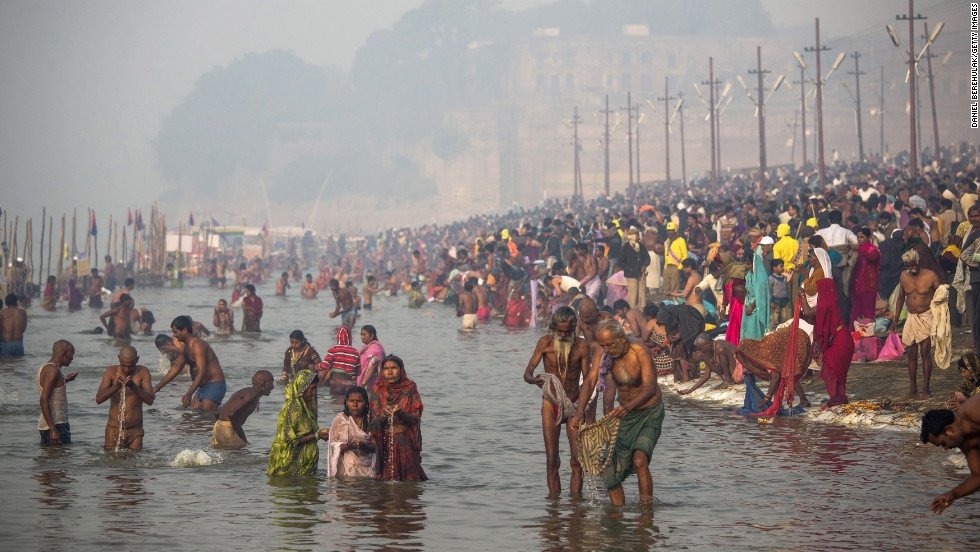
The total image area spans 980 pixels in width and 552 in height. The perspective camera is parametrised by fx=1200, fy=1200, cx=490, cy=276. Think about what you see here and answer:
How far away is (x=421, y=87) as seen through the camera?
13912cm

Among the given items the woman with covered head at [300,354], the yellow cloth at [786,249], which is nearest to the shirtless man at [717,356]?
the yellow cloth at [786,249]

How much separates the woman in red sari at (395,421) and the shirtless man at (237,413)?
87.7 inches

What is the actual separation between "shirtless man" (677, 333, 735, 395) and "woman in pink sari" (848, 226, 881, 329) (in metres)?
1.87

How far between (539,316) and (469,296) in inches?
63.8

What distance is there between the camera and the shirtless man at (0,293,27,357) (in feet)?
66.2

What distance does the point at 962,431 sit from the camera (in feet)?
22.7

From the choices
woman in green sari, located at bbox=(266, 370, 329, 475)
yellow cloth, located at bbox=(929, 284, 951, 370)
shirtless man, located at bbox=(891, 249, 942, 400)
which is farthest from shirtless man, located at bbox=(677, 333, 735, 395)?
woman in green sari, located at bbox=(266, 370, 329, 475)

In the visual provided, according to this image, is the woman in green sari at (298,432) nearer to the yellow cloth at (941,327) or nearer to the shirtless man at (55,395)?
the shirtless man at (55,395)

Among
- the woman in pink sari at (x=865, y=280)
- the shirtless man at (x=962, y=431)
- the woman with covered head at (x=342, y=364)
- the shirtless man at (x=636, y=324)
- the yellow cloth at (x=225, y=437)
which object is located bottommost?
the yellow cloth at (x=225, y=437)

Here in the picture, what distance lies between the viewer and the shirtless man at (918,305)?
12.6 meters

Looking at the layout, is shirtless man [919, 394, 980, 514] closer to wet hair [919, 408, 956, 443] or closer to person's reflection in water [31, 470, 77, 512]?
wet hair [919, 408, 956, 443]

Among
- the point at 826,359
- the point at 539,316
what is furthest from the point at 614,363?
the point at 539,316

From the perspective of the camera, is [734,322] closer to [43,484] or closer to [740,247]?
[740,247]

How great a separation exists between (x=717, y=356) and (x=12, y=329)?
12.1m
